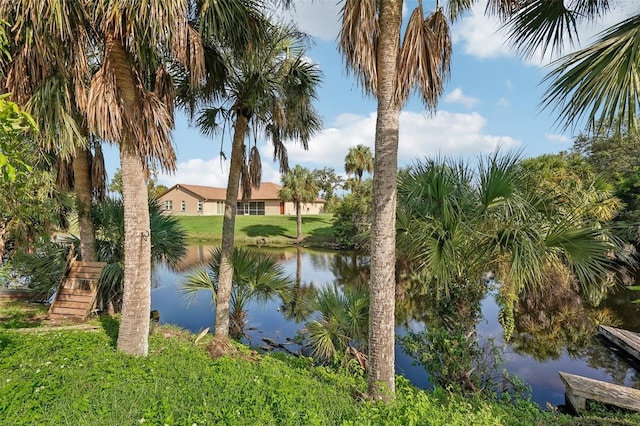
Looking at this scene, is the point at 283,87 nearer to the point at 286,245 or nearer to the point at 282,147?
the point at 282,147

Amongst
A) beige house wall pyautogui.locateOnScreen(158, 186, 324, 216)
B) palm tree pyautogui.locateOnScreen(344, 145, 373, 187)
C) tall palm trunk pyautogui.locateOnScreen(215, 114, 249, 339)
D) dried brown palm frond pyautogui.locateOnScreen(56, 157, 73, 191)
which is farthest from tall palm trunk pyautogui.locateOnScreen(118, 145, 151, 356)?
beige house wall pyautogui.locateOnScreen(158, 186, 324, 216)

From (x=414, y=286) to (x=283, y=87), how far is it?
577 cm

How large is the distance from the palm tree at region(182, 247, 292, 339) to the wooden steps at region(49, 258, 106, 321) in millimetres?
1902

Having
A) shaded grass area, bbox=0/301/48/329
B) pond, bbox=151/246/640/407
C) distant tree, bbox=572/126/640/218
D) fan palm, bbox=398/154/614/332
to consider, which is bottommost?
pond, bbox=151/246/640/407

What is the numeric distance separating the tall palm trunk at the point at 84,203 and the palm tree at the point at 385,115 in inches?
270

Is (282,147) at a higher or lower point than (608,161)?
lower

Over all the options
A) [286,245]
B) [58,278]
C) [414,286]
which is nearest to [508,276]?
[414,286]

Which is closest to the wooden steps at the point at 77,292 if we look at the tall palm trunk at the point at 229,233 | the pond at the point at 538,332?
the pond at the point at 538,332

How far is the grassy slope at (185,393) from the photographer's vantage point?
10.3 ft

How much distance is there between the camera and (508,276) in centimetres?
456

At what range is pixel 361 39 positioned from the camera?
3846 mm

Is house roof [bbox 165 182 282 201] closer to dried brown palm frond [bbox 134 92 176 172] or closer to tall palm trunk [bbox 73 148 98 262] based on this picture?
tall palm trunk [bbox 73 148 98 262]

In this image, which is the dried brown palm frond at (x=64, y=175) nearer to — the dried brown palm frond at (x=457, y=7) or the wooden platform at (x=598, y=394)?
the dried brown palm frond at (x=457, y=7)

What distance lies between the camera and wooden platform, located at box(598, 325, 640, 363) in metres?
7.40
